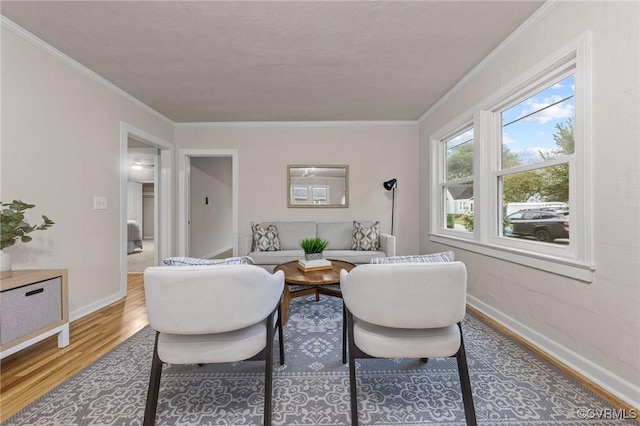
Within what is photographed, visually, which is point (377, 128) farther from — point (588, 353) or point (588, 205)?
point (588, 353)

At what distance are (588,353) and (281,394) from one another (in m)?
1.87

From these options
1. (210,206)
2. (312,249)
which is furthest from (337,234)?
(210,206)

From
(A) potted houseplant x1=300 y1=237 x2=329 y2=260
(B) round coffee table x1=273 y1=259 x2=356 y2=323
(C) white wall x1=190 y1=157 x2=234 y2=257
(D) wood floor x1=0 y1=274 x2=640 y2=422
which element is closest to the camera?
(D) wood floor x1=0 y1=274 x2=640 y2=422

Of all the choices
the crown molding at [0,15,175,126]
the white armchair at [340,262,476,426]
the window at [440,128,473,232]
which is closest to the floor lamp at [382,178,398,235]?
the window at [440,128,473,232]

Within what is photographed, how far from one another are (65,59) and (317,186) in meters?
3.16

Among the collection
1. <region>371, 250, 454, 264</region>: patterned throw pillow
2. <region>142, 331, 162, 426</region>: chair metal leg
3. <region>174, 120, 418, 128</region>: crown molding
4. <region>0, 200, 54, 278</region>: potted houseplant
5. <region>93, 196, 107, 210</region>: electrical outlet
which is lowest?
<region>142, 331, 162, 426</region>: chair metal leg

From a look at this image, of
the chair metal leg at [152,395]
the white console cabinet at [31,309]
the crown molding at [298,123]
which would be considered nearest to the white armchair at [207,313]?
the chair metal leg at [152,395]

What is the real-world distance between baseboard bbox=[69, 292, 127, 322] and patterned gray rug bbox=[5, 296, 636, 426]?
94 centimetres

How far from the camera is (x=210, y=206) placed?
5.90 m

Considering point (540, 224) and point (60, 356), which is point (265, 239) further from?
point (540, 224)

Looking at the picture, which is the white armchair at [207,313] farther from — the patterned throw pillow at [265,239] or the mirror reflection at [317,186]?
the mirror reflection at [317,186]

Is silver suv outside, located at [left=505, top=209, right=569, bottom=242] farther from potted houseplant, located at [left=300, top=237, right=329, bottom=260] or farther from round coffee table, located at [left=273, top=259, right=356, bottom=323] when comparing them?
potted houseplant, located at [left=300, top=237, right=329, bottom=260]

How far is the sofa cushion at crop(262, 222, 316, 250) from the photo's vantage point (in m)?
4.03

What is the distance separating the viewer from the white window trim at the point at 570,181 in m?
1.62
